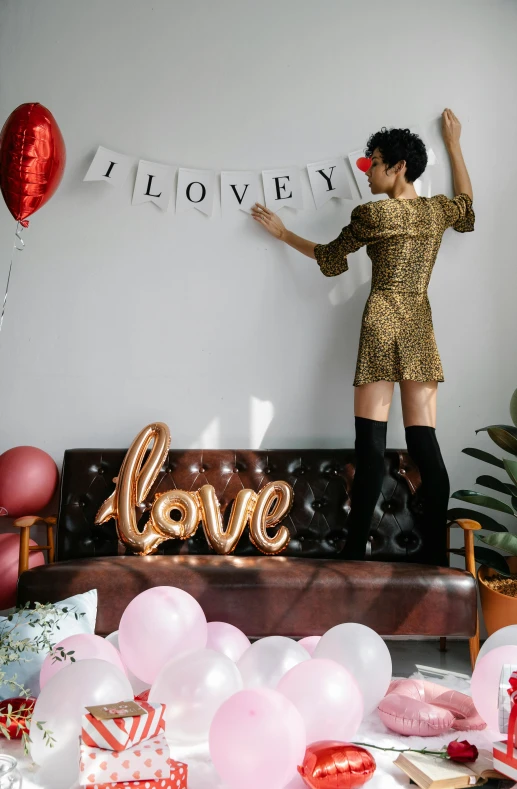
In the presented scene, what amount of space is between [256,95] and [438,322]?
1441mm

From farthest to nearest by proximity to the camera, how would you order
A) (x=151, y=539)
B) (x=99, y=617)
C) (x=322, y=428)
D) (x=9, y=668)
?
(x=322, y=428) < (x=151, y=539) < (x=99, y=617) < (x=9, y=668)

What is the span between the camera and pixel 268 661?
1971 mm

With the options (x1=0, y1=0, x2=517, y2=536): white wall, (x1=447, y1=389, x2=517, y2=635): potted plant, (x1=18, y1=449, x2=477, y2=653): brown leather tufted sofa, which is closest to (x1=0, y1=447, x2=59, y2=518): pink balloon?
(x1=18, y1=449, x2=477, y2=653): brown leather tufted sofa

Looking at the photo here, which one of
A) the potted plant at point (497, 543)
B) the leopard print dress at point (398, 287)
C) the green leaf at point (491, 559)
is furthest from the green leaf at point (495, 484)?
the leopard print dress at point (398, 287)

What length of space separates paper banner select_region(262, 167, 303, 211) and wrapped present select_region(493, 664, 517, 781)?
2.35 m

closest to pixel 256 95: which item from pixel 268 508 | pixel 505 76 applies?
pixel 505 76

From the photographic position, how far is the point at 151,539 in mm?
2947

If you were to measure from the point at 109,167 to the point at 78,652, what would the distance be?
2.35m

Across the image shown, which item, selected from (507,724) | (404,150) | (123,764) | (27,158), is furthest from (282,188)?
(123,764)

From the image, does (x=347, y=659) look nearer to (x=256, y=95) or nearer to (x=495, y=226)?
(x=495, y=226)

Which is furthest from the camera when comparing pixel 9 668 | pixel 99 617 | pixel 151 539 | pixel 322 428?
pixel 322 428

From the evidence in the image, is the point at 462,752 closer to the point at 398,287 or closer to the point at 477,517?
the point at 477,517

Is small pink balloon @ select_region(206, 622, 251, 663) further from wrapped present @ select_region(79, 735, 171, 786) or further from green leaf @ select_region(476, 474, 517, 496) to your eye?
green leaf @ select_region(476, 474, 517, 496)

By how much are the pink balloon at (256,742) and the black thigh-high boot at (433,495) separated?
4.87 feet
